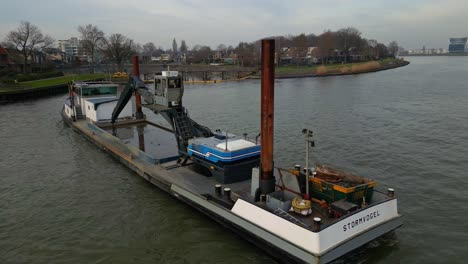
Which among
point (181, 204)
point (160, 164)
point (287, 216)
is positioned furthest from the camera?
point (160, 164)

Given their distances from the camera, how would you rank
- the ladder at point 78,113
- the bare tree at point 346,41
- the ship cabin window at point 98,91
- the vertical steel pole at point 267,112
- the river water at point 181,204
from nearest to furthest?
the vertical steel pole at point 267,112 < the river water at point 181,204 < the ship cabin window at point 98,91 < the ladder at point 78,113 < the bare tree at point 346,41

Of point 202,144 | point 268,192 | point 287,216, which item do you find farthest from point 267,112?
point 202,144

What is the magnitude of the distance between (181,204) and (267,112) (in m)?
6.93

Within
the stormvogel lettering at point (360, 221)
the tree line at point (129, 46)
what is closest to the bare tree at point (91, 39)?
the tree line at point (129, 46)

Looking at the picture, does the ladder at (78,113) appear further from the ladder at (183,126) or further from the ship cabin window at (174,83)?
the ladder at (183,126)

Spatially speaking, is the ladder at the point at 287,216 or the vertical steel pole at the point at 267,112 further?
the vertical steel pole at the point at 267,112

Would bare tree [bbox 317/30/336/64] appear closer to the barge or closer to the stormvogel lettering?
the barge

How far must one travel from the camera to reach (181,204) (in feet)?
52.4

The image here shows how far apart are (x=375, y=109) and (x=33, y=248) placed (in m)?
36.6

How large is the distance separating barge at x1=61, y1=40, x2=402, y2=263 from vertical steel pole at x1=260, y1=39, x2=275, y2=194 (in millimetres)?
33

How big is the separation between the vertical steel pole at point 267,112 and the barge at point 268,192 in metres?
0.03

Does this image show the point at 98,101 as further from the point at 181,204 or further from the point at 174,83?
the point at 181,204

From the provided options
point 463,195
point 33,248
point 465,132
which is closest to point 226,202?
point 33,248

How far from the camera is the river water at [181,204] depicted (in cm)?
1251
